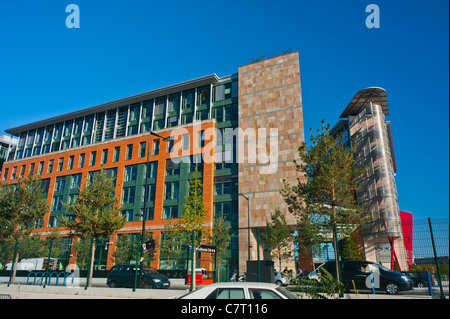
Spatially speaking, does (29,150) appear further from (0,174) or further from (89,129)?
(89,129)

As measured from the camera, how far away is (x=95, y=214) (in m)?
21.9

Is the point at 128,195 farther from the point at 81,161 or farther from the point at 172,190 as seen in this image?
the point at 81,161

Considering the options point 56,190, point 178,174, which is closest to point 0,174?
point 56,190

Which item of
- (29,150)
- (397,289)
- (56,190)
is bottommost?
(397,289)

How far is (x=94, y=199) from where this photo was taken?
74.2ft

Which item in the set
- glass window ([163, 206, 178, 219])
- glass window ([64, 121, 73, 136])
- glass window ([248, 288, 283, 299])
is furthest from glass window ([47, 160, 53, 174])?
glass window ([248, 288, 283, 299])

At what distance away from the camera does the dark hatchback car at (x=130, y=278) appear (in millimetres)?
20781

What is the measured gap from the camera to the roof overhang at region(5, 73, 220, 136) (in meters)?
51.8

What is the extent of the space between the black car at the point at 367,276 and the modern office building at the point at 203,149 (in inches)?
921

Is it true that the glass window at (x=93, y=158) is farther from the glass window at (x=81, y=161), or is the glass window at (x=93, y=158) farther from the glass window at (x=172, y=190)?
the glass window at (x=172, y=190)

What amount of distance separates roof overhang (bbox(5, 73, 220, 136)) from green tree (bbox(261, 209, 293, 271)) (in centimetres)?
2466

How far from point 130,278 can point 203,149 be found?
28.4 meters
